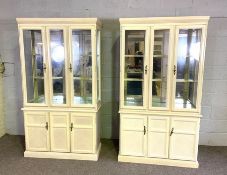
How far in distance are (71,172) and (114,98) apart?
1410 millimetres

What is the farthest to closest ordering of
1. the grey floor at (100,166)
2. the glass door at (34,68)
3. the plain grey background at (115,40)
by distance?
the plain grey background at (115,40), the glass door at (34,68), the grey floor at (100,166)

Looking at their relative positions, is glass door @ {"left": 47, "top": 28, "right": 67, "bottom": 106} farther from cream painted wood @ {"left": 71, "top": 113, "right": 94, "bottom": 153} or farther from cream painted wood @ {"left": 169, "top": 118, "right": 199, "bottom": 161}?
cream painted wood @ {"left": 169, "top": 118, "right": 199, "bottom": 161}

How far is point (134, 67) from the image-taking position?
121 inches

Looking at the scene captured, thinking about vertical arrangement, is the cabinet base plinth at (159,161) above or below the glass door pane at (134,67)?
below

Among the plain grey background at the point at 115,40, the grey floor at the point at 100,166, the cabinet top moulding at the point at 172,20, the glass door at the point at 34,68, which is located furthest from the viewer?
the plain grey background at the point at 115,40

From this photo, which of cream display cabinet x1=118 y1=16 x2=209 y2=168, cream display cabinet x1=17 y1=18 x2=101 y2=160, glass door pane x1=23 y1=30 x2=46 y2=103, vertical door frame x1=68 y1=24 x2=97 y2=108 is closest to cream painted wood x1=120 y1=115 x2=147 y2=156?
cream display cabinet x1=118 y1=16 x2=209 y2=168

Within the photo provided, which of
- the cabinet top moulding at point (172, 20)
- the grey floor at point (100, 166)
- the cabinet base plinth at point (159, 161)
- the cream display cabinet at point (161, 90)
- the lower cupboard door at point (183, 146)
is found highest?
the cabinet top moulding at point (172, 20)

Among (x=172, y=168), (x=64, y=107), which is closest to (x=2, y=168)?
(x=64, y=107)

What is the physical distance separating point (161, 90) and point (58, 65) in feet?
4.99

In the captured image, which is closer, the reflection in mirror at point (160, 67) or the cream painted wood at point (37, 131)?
the reflection in mirror at point (160, 67)

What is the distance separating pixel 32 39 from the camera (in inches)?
127

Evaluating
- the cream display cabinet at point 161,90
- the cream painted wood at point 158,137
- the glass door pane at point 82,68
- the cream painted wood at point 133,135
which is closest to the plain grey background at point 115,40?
the glass door pane at point 82,68

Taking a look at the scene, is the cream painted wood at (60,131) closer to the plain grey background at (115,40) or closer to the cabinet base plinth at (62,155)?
the cabinet base plinth at (62,155)

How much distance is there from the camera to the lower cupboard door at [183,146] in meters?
2.92
